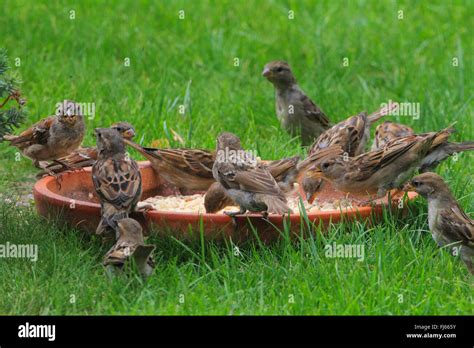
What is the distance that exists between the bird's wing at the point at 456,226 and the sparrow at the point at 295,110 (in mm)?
3579

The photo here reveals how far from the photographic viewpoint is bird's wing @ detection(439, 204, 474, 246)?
7189 millimetres

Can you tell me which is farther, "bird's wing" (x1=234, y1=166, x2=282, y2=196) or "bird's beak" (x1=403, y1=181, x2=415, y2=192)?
"bird's beak" (x1=403, y1=181, x2=415, y2=192)

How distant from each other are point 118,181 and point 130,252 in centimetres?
102

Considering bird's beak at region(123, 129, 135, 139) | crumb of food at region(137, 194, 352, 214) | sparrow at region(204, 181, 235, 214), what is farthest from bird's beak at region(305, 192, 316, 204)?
bird's beak at region(123, 129, 135, 139)

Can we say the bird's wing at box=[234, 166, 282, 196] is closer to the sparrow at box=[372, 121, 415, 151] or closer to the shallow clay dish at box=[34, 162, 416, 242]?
the shallow clay dish at box=[34, 162, 416, 242]

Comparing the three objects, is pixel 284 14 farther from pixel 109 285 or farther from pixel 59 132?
pixel 109 285

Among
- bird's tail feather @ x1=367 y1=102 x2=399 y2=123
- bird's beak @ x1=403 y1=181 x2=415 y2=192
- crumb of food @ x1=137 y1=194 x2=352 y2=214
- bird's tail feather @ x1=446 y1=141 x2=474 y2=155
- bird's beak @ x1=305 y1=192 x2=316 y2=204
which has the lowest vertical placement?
crumb of food @ x1=137 y1=194 x2=352 y2=214

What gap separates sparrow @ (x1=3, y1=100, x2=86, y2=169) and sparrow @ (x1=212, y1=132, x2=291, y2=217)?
183cm

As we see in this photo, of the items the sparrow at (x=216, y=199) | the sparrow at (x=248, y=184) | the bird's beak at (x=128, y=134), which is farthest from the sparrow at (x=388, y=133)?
the bird's beak at (x=128, y=134)

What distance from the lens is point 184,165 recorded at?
8.34 metres

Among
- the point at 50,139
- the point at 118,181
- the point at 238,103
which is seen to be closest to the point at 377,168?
the point at 118,181

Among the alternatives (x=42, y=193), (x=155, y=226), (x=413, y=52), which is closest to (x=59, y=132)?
(x=42, y=193)

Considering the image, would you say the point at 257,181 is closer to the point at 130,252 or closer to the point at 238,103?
the point at 130,252

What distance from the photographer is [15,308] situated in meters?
6.29
